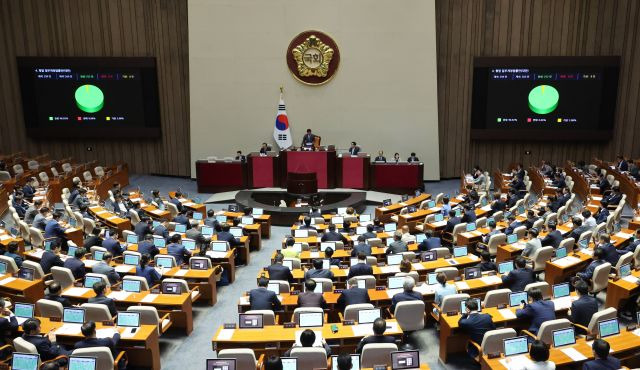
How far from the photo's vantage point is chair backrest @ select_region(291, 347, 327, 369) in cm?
665

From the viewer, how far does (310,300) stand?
865 cm

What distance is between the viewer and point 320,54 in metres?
21.3

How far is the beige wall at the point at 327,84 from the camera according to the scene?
2092cm

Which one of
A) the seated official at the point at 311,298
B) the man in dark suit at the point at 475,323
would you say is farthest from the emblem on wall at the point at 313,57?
the man in dark suit at the point at 475,323

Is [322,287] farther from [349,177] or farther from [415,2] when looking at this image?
[415,2]

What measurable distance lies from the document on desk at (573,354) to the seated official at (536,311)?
75 cm

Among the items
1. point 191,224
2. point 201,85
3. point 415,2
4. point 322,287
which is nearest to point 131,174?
point 201,85

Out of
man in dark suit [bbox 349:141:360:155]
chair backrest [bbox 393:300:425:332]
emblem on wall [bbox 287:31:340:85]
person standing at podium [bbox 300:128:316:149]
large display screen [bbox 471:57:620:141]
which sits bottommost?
chair backrest [bbox 393:300:425:332]

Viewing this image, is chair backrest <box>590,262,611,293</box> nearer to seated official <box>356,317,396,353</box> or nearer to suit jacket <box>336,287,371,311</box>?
suit jacket <box>336,287,371,311</box>

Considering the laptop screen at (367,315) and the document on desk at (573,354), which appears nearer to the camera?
the document on desk at (573,354)

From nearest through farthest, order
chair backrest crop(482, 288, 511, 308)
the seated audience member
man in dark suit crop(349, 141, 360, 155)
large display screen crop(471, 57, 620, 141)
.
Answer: chair backrest crop(482, 288, 511, 308) → the seated audience member → man in dark suit crop(349, 141, 360, 155) → large display screen crop(471, 57, 620, 141)

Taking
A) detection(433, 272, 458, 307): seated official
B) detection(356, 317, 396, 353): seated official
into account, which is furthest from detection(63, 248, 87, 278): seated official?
detection(433, 272, 458, 307): seated official

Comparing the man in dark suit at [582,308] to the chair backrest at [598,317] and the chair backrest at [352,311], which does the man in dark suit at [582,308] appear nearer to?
the chair backrest at [598,317]

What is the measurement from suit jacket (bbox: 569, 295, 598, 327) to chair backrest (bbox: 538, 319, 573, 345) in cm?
68
